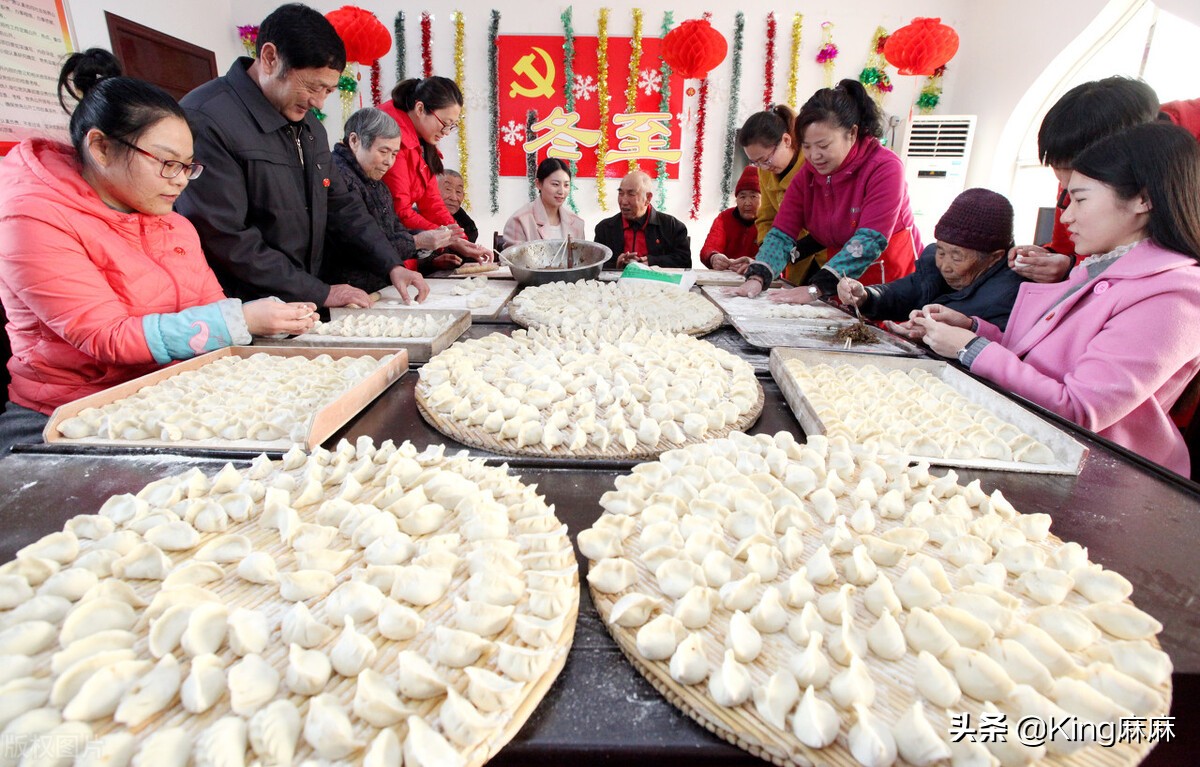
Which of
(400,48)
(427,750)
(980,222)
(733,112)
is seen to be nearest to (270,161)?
(427,750)

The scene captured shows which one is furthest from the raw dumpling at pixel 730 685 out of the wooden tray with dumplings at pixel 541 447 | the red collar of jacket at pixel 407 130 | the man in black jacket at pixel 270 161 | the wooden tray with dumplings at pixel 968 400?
the red collar of jacket at pixel 407 130

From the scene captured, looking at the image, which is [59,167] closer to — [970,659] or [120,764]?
[120,764]

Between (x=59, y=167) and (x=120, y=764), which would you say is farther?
(x=59, y=167)

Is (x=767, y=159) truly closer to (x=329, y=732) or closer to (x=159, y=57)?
(x=329, y=732)

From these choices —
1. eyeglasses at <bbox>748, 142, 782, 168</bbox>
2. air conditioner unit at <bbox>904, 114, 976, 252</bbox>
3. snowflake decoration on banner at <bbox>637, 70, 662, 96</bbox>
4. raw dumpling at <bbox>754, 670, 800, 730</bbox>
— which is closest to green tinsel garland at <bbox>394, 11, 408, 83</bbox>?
snowflake decoration on banner at <bbox>637, 70, 662, 96</bbox>

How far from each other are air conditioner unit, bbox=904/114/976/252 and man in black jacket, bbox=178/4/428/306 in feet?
19.6

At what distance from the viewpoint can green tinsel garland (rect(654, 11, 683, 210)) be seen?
595 centimetres

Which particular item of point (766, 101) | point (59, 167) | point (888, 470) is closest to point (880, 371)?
point (888, 470)

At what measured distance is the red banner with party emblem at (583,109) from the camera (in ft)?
19.9

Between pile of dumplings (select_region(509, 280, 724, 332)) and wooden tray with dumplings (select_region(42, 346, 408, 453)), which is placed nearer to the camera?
wooden tray with dumplings (select_region(42, 346, 408, 453))

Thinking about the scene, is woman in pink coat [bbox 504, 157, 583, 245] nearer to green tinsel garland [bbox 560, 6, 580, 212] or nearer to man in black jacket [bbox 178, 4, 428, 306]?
green tinsel garland [bbox 560, 6, 580, 212]

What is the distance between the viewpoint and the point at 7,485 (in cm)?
109

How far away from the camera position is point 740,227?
469cm

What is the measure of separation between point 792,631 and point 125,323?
5.82 feet
